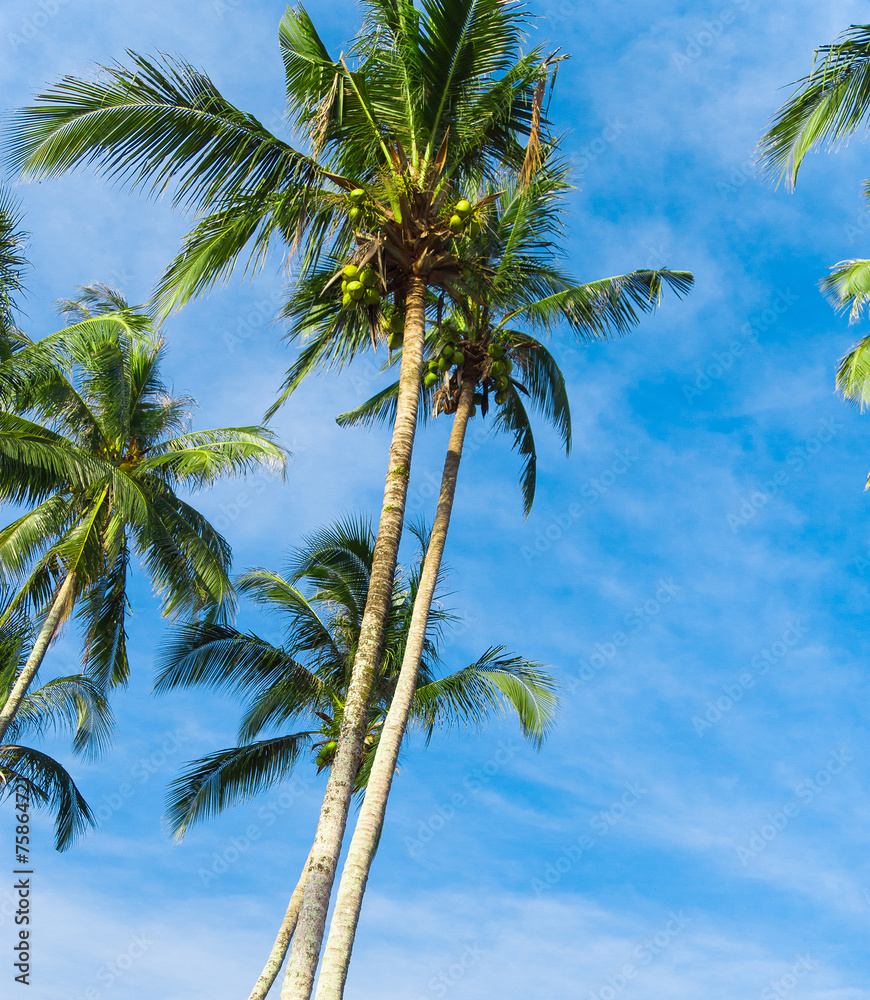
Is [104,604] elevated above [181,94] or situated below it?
below

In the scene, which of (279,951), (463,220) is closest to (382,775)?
(463,220)

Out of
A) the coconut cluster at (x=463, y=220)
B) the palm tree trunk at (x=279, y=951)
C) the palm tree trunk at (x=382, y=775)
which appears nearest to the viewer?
the palm tree trunk at (x=382, y=775)

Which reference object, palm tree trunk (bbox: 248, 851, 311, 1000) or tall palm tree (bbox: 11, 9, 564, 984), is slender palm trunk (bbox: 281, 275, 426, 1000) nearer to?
tall palm tree (bbox: 11, 9, 564, 984)

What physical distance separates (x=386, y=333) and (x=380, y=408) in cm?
406

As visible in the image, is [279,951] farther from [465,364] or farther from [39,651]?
[465,364]

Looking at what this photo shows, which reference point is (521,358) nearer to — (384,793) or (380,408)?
(380,408)

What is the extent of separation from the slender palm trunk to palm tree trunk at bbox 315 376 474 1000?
0.23 meters

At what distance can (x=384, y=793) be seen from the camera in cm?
835

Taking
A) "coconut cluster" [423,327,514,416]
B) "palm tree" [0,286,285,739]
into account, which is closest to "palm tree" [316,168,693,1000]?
"coconut cluster" [423,327,514,416]

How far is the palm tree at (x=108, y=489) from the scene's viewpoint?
564 inches

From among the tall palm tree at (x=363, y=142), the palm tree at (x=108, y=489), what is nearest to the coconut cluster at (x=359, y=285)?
the tall palm tree at (x=363, y=142)

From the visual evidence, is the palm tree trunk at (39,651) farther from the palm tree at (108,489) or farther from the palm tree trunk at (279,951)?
the palm tree trunk at (279,951)

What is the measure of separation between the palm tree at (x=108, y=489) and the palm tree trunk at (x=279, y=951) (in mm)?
4949

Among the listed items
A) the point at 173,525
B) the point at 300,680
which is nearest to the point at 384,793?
the point at 300,680
